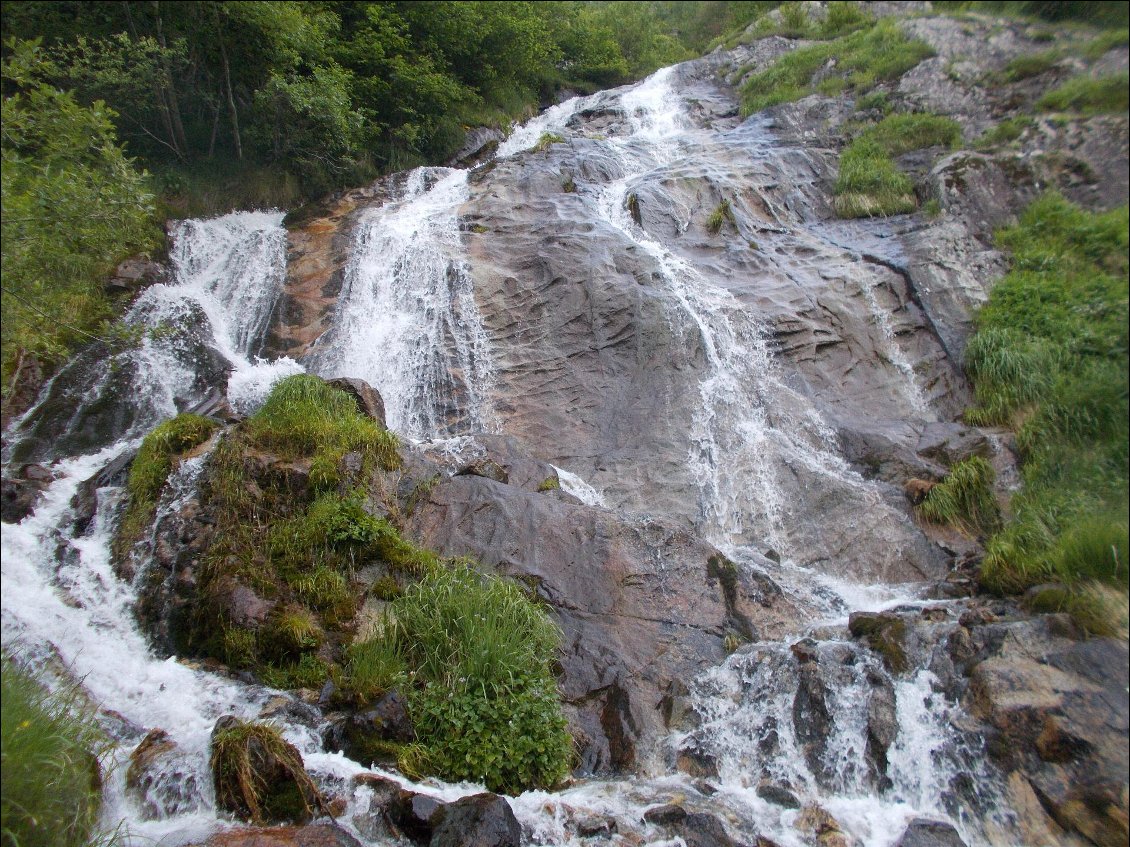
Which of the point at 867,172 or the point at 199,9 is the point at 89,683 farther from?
the point at 867,172

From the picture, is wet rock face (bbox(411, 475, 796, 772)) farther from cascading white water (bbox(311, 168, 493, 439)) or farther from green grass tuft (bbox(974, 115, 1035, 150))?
green grass tuft (bbox(974, 115, 1035, 150))

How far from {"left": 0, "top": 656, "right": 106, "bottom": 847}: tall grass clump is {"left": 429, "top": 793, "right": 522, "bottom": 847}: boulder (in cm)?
188

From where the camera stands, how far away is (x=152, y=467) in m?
6.79

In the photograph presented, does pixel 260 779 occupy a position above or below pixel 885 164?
below

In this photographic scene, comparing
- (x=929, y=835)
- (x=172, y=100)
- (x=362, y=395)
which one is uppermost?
(x=172, y=100)

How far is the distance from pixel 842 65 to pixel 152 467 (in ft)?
62.3

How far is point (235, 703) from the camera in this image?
5.06m

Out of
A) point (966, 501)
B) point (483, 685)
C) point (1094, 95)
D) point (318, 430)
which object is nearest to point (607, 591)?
point (483, 685)

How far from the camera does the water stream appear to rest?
15.9ft

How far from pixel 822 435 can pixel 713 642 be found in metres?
4.46

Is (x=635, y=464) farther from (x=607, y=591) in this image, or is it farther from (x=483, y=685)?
(x=483, y=685)

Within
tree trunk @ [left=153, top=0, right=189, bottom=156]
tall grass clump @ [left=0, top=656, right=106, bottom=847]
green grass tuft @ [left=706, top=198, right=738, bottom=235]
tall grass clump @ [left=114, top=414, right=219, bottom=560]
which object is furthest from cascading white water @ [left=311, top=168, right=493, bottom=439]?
tall grass clump @ [left=0, top=656, right=106, bottom=847]

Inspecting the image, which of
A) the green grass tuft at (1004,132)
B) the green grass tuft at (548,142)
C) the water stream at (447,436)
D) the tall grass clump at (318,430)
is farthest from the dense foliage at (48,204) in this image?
the green grass tuft at (1004,132)

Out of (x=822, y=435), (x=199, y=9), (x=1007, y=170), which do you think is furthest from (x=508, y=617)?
(x=199, y=9)
